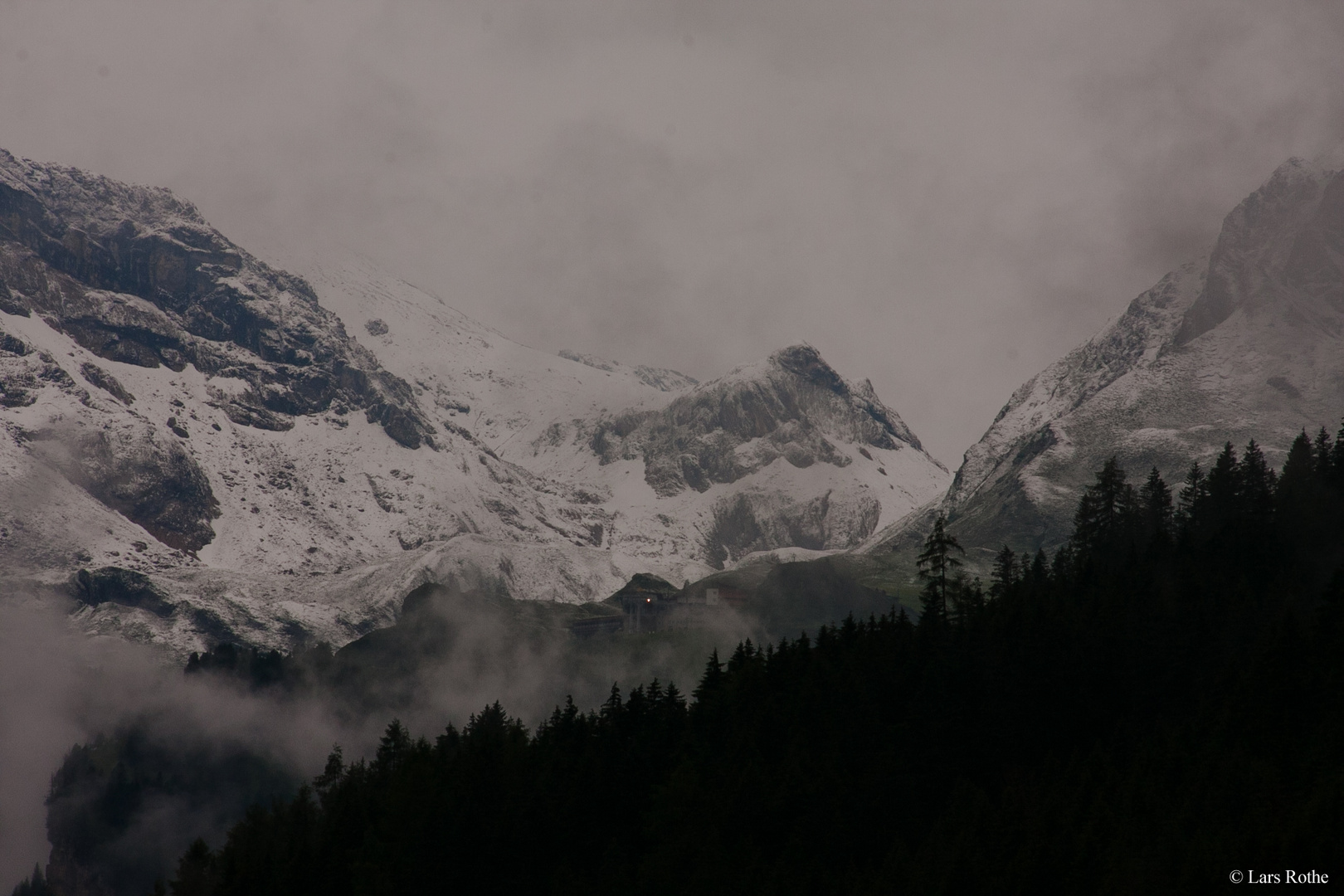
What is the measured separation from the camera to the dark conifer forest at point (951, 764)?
7750cm

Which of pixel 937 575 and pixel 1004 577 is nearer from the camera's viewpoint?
pixel 937 575

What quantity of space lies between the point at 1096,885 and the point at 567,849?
41840 millimetres

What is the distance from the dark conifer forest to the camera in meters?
77.5

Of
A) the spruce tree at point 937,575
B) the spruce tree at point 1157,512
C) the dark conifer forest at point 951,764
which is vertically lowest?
the dark conifer forest at point 951,764

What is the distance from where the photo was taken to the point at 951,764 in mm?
99562

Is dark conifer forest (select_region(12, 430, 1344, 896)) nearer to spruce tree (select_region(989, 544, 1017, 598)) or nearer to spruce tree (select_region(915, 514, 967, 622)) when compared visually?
spruce tree (select_region(915, 514, 967, 622))

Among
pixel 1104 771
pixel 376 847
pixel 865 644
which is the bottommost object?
pixel 376 847

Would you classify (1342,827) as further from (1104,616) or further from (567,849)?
(567,849)

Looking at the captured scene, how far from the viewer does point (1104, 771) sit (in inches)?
3388

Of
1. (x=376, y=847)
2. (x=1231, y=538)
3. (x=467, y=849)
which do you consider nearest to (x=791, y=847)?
(x=467, y=849)

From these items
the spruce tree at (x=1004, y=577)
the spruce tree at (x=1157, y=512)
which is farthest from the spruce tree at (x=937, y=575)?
the spruce tree at (x=1157, y=512)

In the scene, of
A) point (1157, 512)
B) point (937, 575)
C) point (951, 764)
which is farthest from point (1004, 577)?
point (951, 764)

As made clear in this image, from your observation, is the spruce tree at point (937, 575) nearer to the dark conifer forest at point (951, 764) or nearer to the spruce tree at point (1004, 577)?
the dark conifer forest at point (951, 764)

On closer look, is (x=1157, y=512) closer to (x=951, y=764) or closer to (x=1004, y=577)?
(x=1004, y=577)
